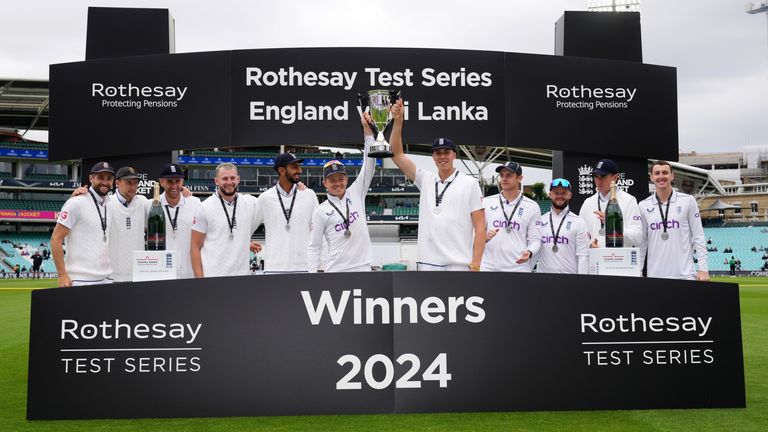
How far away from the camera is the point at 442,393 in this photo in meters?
4.86

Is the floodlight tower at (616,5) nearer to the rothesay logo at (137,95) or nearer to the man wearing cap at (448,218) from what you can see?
the rothesay logo at (137,95)

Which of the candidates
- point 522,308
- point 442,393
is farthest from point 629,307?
point 442,393

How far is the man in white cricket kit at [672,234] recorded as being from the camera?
6191 millimetres

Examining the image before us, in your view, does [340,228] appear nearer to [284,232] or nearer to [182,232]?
[284,232]

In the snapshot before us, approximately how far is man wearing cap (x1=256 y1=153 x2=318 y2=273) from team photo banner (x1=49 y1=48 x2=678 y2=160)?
77.4 inches

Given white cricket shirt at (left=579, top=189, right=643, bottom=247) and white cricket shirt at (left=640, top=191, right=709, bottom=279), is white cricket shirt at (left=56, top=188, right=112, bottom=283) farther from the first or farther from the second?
white cricket shirt at (left=640, top=191, right=709, bottom=279)

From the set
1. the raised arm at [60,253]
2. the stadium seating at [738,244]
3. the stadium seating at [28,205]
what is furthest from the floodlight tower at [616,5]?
the stadium seating at [28,205]

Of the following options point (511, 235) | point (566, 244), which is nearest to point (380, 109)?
point (511, 235)

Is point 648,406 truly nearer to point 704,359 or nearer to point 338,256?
point 704,359

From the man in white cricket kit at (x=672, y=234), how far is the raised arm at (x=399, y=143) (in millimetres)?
2256

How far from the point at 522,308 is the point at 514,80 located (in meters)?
3.70

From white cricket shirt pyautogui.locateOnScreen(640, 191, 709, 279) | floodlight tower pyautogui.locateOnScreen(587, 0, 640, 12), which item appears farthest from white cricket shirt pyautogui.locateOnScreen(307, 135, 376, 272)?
floodlight tower pyautogui.locateOnScreen(587, 0, 640, 12)

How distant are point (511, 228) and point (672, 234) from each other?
4.80 ft

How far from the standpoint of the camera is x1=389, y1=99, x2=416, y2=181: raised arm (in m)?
5.35
